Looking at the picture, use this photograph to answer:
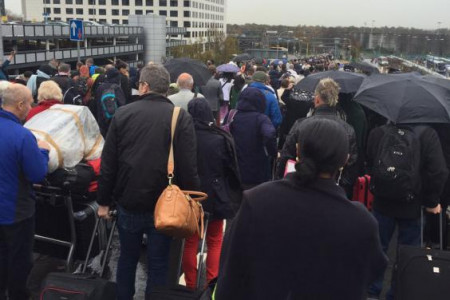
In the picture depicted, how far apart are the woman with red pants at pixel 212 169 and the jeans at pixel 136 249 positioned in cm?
57

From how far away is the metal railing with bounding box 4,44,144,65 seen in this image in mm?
41609

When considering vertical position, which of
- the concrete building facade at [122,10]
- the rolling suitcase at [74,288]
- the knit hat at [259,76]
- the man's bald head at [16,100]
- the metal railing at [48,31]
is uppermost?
the concrete building facade at [122,10]

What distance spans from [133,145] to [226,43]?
240 feet

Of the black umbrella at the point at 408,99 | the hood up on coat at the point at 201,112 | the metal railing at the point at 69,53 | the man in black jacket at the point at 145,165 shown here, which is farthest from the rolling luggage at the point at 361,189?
the metal railing at the point at 69,53

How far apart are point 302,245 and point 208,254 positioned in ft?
8.05

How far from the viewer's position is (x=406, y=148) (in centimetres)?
384

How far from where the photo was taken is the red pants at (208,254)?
4121 millimetres

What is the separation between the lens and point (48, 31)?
48375mm

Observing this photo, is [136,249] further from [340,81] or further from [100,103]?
[340,81]

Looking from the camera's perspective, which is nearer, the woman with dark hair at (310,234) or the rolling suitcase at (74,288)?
the woman with dark hair at (310,234)

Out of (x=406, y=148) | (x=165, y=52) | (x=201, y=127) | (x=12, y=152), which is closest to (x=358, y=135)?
→ (x=406, y=148)

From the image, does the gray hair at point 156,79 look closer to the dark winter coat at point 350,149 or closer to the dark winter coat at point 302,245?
the dark winter coat at point 350,149

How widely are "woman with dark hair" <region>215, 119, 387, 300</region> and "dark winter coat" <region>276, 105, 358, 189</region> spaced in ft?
6.61

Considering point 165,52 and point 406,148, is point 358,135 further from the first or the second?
point 165,52
